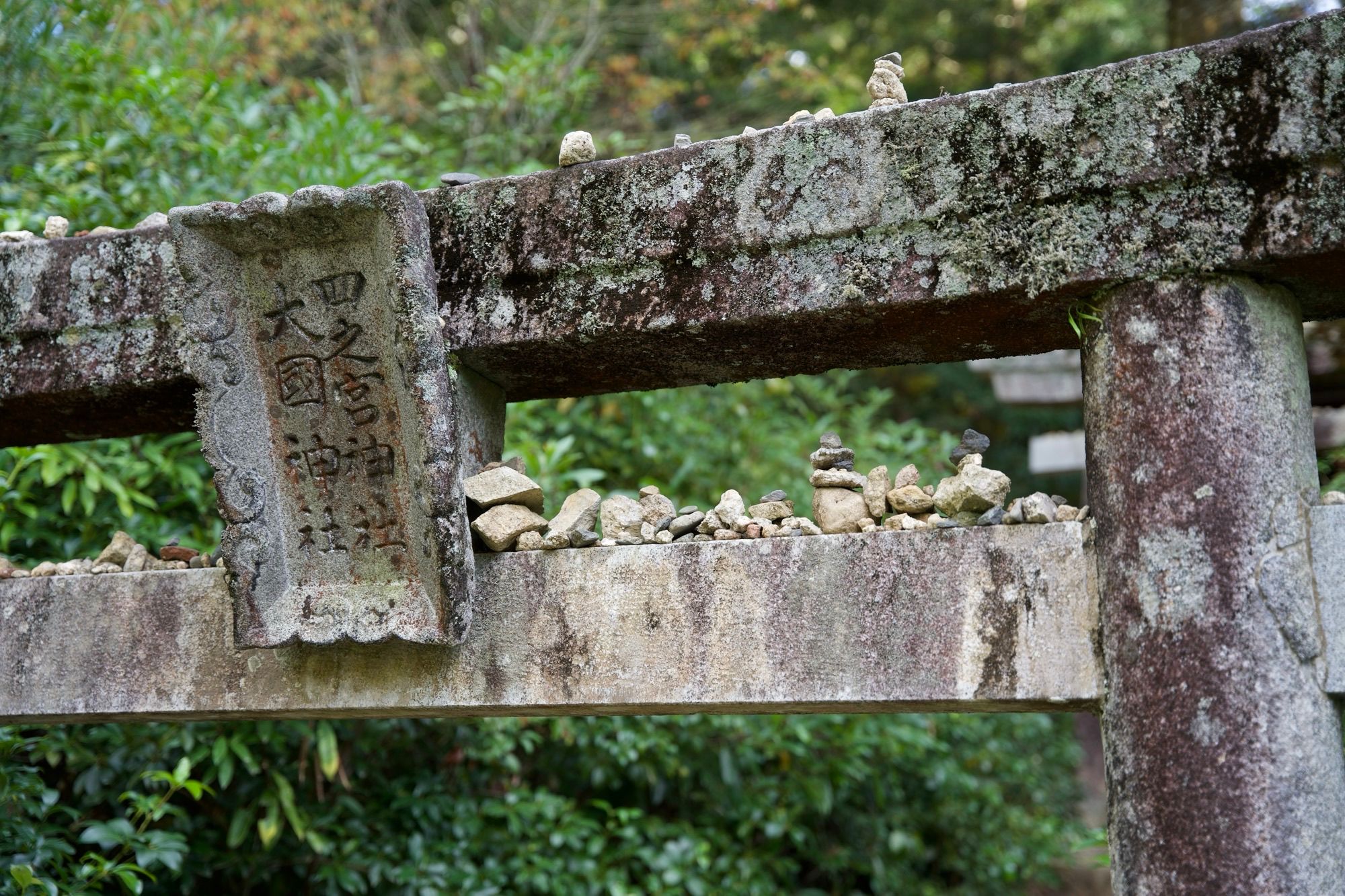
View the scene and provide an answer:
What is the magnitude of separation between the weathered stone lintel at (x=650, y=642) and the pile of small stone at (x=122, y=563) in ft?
0.24

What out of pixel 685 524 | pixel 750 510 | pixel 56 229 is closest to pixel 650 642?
pixel 685 524

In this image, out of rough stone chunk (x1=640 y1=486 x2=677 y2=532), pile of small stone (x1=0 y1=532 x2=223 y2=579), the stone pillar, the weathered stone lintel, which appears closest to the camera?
the stone pillar

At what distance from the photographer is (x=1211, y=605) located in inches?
72.7

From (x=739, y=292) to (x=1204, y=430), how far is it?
88 cm

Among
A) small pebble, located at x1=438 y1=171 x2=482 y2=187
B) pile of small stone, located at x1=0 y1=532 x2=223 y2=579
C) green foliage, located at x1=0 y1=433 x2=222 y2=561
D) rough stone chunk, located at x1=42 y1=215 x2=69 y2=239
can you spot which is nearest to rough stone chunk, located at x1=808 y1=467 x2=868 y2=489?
small pebble, located at x1=438 y1=171 x2=482 y2=187

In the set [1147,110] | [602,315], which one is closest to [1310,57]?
[1147,110]

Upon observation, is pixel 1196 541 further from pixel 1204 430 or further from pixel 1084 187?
pixel 1084 187

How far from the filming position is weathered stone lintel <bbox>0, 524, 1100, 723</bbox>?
6.51 ft

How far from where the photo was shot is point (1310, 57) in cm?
183

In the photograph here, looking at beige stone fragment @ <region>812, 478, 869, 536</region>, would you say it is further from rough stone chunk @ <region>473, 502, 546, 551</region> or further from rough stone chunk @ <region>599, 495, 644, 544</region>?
rough stone chunk @ <region>473, 502, 546, 551</region>

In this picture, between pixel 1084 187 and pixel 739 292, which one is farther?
pixel 739 292

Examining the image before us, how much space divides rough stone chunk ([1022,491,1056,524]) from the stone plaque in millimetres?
1100

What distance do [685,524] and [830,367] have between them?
0.48 m

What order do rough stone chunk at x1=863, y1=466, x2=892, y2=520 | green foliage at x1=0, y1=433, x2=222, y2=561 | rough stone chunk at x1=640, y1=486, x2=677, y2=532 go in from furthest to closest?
green foliage at x1=0, y1=433, x2=222, y2=561 → rough stone chunk at x1=640, y1=486, x2=677, y2=532 → rough stone chunk at x1=863, y1=466, x2=892, y2=520
